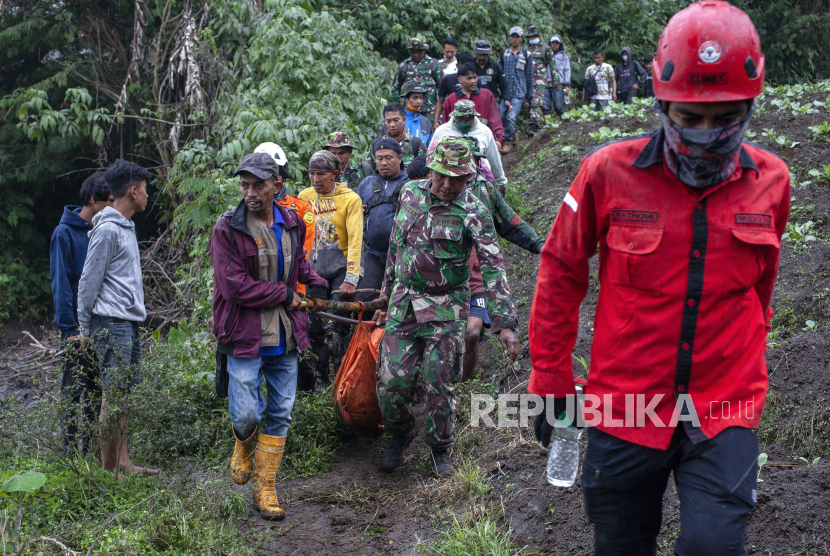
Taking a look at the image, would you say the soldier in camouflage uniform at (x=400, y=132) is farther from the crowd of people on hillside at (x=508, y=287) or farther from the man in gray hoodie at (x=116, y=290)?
the man in gray hoodie at (x=116, y=290)

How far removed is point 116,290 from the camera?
16.9ft

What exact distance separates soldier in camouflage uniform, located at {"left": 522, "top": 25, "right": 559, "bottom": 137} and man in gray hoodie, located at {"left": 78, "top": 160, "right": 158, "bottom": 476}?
10.2 m

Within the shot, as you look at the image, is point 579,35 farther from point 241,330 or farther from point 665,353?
point 665,353

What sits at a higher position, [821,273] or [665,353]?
[665,353]

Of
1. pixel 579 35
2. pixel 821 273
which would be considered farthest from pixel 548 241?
pixel 579 35

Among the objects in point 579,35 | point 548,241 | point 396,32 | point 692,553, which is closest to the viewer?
point 692,553

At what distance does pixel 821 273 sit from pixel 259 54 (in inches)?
329

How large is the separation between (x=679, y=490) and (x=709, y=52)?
1.40 meters

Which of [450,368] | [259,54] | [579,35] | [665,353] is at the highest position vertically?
[579,35]

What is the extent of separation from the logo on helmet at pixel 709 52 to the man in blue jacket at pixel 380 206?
14.1 ft

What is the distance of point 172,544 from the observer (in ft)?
13.1

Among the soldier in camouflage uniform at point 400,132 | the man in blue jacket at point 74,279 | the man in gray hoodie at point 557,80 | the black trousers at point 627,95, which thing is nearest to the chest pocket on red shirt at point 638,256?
the man in blue jacket at point 74,279

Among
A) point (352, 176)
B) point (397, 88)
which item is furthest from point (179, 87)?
point (352, 176)
